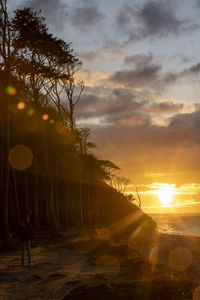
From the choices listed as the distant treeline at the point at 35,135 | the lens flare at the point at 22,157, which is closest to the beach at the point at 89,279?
the distant treeline at the point at 35,135

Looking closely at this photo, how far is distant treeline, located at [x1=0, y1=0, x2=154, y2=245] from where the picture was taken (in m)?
22.1

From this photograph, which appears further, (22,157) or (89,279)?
(22,157)

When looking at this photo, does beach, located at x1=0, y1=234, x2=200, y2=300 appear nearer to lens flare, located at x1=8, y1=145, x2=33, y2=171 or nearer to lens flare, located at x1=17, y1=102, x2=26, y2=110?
lens flare, located at x1=8, y1=145, x2=33, y2=171

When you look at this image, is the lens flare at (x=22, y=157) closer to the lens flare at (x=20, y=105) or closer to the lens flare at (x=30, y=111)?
the lens flare at (x=30, y=111)

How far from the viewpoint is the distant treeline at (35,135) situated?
22125 millimetres

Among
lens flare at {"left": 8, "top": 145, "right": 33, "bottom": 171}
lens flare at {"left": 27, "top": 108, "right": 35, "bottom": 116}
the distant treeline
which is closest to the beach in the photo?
the distant treeline

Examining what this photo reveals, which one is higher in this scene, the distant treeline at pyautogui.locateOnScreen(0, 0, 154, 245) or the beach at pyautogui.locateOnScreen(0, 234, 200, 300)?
the distant treeline at pyautogui.locateOnScreen(0, 0, 154, 245)

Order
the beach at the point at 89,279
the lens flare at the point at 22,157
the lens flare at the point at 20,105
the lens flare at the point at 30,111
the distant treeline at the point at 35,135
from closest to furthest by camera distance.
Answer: the beach at the point at 89,279 → the distant treeline at the point at 35,135 → the lens flare at the point at 20,105 → the lens flare at the point at 30,111 → the lens flare at the point at 22,157

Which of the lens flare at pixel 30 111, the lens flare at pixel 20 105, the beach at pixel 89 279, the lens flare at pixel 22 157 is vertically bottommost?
the beach at pixel 89 279

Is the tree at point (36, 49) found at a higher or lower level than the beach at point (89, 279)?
higher

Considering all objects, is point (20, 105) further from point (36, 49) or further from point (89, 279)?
point (89, 279)

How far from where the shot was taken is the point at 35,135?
3872cm

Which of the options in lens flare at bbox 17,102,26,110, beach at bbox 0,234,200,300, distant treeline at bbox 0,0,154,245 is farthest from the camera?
lens flare at bbox 17,102,26,110

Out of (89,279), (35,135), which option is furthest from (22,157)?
(89,279)
